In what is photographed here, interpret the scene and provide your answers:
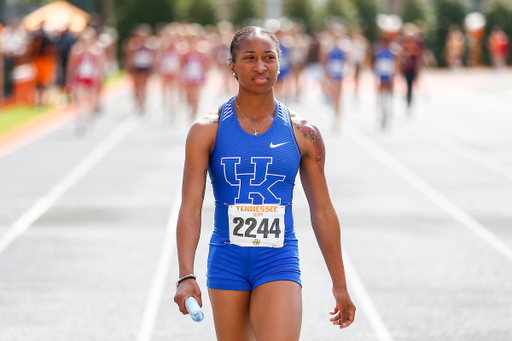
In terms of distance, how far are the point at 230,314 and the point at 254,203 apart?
1.57 ft

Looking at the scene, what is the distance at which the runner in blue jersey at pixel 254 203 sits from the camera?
334 centimetres

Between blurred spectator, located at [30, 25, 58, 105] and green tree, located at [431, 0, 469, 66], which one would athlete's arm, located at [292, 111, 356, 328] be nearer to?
blurred spectator, located at [30, 25, 58, 105]

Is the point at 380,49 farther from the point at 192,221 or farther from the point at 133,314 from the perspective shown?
the point at 192,221

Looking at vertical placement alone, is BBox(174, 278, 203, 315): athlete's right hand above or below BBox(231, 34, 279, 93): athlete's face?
below

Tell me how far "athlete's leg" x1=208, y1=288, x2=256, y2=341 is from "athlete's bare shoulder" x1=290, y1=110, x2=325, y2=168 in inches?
26.0

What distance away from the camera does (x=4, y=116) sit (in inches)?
783

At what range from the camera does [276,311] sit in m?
3.29

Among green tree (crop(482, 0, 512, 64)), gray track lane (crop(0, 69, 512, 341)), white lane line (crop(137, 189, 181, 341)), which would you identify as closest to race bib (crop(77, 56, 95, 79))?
gray track lane (crop(0, 69, 512, 341))

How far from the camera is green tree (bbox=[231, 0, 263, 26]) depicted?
2062 inches

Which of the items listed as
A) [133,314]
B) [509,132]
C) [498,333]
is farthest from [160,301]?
[509,132]

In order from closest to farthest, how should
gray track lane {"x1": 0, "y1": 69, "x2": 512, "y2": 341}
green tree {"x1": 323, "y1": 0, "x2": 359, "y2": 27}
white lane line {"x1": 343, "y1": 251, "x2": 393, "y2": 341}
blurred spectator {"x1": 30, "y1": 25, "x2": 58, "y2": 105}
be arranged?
1. white lane line {"x1": 343, "y1": 251, "x2": 393, "y2": 341}
2. gray track lane {"x1": 0, "y1": 69, "x2": 512, "y2": 341}
3. blurred spectator {"x1": 30, "y1": 25, "x2": 58, "y2": 105}
4. green tree {"x1": 323, "y1": 0, "x2": 359, "y2": 27}

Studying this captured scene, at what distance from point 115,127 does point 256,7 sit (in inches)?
1382

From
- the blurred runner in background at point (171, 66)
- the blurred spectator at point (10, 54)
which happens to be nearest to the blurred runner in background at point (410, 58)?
the blurred runner in background at point (171, 66)

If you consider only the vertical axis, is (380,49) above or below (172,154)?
above
